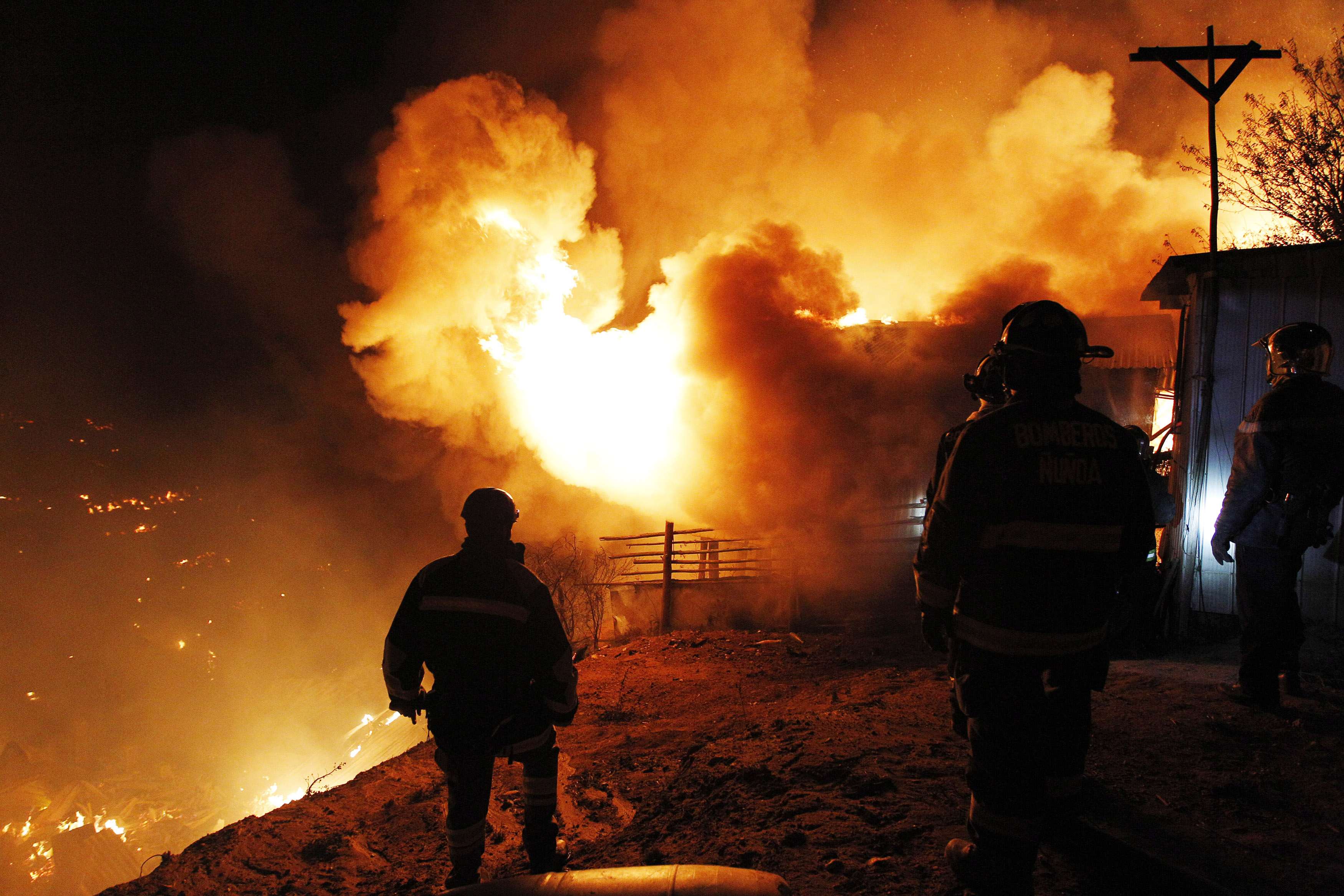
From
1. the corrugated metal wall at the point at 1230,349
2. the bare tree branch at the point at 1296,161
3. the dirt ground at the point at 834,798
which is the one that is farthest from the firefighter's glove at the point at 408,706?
the bare tree branch at the point at 1296,161

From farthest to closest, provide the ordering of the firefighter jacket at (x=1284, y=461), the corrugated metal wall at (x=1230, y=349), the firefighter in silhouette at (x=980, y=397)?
the corrugated metal wall at (x=1230, y=349) → the firefighter jacket at (x=1284, y=461) → the firefighter in silhouette at (x=980, y=397)

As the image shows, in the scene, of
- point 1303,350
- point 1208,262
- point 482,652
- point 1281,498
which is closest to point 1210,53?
point 1208,262

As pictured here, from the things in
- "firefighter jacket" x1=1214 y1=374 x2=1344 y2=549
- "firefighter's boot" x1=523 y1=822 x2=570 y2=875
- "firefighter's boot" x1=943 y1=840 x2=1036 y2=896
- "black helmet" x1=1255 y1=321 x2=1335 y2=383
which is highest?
"black helmet" x1=1255 y1=321 x2=1335 y2=383

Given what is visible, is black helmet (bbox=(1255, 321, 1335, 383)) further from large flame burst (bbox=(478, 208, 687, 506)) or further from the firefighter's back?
large flame burst (bbox=(478, 208, 687, 506))

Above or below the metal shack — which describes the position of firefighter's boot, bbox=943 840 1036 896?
below

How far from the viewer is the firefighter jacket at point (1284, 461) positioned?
384cm

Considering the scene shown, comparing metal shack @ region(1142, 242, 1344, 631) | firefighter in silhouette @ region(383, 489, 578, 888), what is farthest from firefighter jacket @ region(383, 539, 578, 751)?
metal shack @ region(1142, 242, 1344, 631)

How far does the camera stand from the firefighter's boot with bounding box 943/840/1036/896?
6.98ft

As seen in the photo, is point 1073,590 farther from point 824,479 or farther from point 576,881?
point 824,479

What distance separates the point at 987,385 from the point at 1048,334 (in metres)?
1.83

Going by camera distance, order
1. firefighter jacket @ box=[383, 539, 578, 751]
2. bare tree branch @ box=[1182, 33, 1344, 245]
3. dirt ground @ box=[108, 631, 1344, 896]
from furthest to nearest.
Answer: bare tree branch @ box=[1182, 33, 1344, 245]
firefighter jacket @ box=[383, 539, 578, 751]
dirt ground @ box=[108, 631, 1344, 896]

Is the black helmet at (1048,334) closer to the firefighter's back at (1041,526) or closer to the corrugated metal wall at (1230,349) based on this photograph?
the firefighter's back at (1041,526)

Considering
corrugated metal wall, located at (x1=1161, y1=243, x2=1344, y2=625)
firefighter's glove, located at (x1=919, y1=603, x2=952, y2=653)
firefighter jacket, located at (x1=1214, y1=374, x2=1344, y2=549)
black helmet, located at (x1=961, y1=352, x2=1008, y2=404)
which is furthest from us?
corrugated metal wall, located at (x1=1161, y1=243, x2=1344, y2=625)

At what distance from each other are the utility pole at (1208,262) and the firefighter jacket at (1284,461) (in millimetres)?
2867
